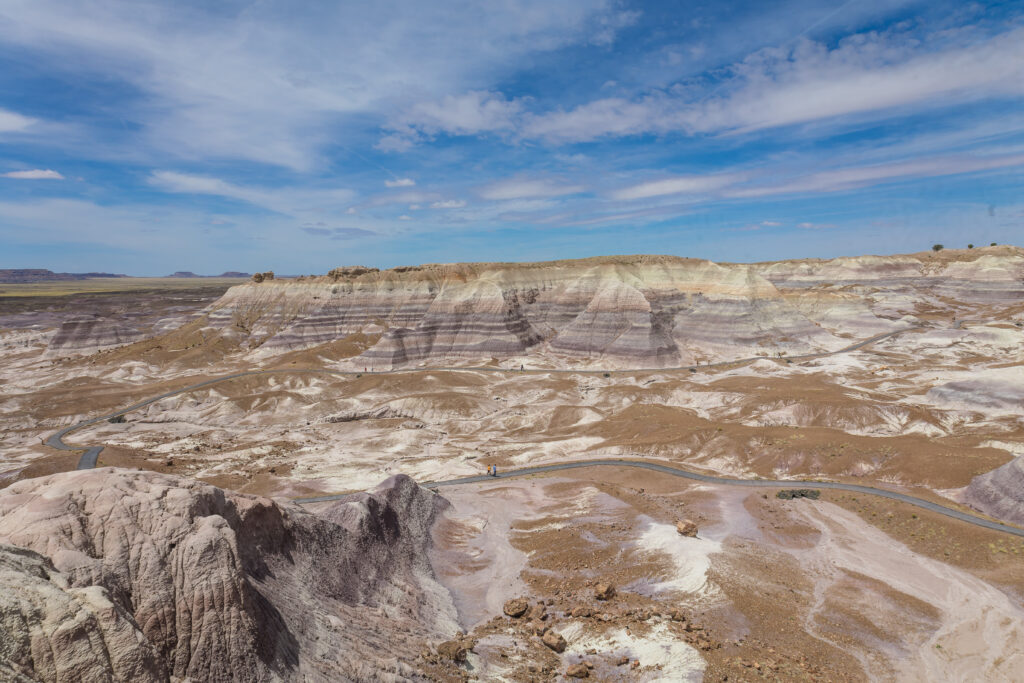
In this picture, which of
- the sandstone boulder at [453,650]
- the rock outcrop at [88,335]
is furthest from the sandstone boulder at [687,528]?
the rock outcrop at [88,335]

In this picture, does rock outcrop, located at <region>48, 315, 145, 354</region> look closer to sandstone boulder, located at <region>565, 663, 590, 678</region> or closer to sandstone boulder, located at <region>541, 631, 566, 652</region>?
sandstone boulder, located at <region>541, 631, 566, 652</region>

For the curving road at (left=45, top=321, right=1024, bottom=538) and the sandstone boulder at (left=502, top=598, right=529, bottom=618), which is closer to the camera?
the sandstone boulder at (left=502, top=598, right=529, bottom=618)

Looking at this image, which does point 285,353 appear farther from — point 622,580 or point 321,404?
point 622,580

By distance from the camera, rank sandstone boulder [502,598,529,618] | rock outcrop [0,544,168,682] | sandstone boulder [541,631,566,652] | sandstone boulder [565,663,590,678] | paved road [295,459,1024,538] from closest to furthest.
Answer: rock outcrop [0,544,168,682] < sandstone boulder [565,663,590,678] < sandstone boulder [541,631,566,652] < sandstone boulder [502,598,529,618] < paved road [295,459,1024,538]

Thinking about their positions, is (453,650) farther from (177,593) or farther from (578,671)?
(177,593)

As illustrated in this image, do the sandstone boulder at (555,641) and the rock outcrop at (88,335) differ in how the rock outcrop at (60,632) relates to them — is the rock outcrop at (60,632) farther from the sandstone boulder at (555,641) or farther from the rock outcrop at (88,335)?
the rock outcrop at (88,335)

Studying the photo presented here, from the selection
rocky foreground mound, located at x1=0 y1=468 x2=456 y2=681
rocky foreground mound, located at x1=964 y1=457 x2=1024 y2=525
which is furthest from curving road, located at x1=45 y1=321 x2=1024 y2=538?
rocky foreground mound, located at x1=0 y1=468 x2=456 y2=681
